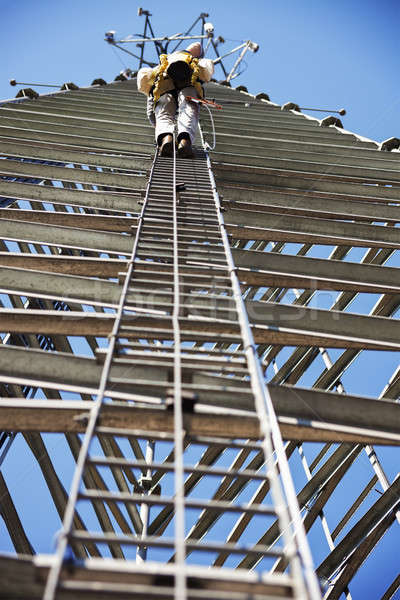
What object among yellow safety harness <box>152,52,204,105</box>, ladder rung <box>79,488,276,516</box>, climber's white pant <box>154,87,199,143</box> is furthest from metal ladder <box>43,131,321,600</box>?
yellow safety harness <box>152,52,204,105</box>

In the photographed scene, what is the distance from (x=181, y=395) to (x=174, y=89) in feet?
20.5

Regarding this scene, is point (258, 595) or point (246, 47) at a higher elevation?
point (246, 47)

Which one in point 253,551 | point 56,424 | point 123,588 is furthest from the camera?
point 56,424

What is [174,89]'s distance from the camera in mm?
7633

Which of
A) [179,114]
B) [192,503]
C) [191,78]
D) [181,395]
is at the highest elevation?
[191,78]

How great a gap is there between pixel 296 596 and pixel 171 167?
209 inches

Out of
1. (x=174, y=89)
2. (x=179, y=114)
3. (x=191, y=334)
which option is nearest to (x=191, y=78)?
(x=174, y=89)

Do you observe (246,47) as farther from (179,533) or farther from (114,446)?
(179,533)

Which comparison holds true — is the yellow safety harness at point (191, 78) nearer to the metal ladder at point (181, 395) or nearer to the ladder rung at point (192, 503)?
the metal ladder at point (181, 395)

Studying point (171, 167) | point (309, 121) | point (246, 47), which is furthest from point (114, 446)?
point (246, 47)

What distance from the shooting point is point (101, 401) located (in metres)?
2.17

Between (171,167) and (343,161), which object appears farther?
(343,161)

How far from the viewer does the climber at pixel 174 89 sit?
22.8 ft

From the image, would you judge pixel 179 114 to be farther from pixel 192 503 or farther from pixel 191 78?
pixel 192 503
